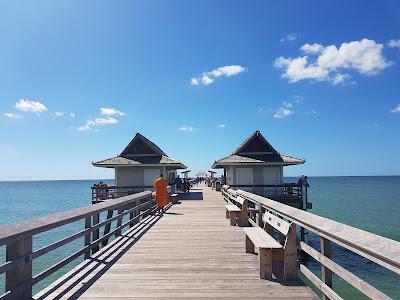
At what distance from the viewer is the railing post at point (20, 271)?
402 cm

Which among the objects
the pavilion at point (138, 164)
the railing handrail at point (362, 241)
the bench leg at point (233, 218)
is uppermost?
the pavilion at point (138, 164)

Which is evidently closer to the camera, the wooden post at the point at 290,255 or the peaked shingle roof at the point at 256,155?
the wooden post at the point at 290,255

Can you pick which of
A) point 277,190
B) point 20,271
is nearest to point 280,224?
point 20,271

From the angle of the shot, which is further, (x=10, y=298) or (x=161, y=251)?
(x=161, y=251)

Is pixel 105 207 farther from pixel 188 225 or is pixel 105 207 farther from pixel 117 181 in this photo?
pixel 117 181

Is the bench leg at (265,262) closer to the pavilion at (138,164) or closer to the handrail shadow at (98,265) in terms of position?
the handrail shadow at (98,265)

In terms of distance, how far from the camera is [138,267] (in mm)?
6512

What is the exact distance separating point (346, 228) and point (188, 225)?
8.55m

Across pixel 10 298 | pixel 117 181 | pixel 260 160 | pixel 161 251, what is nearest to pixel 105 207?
pixel 161 251

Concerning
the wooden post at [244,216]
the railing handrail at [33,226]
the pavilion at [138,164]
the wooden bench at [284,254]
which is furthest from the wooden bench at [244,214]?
the pavilion at [138,164]

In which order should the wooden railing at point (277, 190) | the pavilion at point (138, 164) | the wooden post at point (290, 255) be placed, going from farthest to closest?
the pavilion at point (138, 164), the wooden railing at point (277, 190), the wooden post at point (290, 255)

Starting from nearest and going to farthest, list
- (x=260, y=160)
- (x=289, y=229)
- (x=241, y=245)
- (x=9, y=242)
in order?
(x=9, y=242) < (x=289, y=229) < (x=241, y=245) < (x=260, y=160)

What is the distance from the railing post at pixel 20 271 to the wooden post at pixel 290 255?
358 cm

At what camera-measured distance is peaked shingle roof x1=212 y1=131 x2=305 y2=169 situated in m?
25.3
